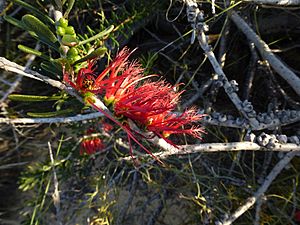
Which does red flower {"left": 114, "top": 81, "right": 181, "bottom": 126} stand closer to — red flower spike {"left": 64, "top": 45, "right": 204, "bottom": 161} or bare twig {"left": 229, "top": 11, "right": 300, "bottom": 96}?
red flower spike {"left": 64, "top": 45, "right": 204, "bottom": 161}

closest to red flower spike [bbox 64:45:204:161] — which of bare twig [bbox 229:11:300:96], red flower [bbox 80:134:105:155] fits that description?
bare twig [bbox 229:11:300:96]

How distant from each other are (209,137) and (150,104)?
0.82 metres

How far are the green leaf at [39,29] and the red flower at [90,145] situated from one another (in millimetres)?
780

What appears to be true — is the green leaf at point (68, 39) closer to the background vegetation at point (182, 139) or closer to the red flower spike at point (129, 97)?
the red flower spike at point (129, 97)

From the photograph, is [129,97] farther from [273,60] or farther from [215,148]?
[273,60]

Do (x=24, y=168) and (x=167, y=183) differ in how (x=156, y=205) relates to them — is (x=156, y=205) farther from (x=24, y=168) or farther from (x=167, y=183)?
(x=24, y=168)

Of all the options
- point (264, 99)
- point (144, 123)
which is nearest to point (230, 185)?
point (264, 99)

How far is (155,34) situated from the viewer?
1.38m

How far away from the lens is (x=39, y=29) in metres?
0.50

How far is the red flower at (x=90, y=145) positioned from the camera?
1.29m

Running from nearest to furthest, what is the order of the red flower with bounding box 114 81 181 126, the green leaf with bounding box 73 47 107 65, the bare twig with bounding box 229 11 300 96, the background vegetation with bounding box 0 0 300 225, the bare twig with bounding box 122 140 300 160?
the green leaf with bounding box 73 47 107 65
the red flower with bounding box 114 81 181 126
the bare twig with bounding box 122 140 300 160
the bare twig with bounding box 229 11 300 96
the background vegetation with bounding box 0 0 300 225

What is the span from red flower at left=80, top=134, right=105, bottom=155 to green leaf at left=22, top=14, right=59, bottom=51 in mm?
780

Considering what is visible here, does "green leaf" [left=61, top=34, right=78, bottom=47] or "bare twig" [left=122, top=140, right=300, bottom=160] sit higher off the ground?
"green leaf" [left=61, top=34, right=78, bottom=47]

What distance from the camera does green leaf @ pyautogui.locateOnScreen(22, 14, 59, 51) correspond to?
0.49 meters
